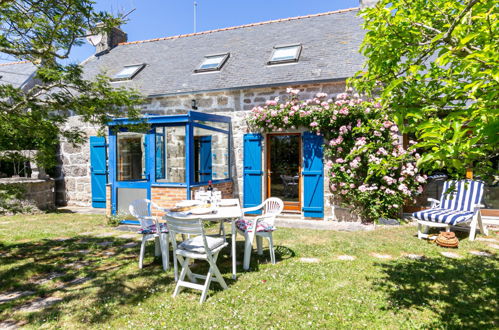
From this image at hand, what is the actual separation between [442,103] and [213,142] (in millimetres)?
6788

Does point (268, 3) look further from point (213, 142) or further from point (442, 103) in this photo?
point (442, 103)

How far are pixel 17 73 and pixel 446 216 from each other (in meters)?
16.0

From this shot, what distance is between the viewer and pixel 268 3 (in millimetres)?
12109

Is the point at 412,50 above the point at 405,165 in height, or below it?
above

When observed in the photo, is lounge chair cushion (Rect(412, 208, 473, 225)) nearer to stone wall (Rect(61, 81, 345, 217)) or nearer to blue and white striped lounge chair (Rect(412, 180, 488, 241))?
blue and white striped lounge chair (Rect(412, 180, 488, 241))

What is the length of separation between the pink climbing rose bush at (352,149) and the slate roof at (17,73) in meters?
10.2

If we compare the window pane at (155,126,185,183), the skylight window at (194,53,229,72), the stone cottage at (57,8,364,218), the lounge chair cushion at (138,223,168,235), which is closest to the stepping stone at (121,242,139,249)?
the lounge chair cushion at (138,223,168,235)

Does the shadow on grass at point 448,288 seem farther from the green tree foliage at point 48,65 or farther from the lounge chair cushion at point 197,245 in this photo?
the green tree foliage at point 48,65

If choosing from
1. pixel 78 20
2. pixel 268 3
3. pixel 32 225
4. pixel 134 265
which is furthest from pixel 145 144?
pixel 268 3

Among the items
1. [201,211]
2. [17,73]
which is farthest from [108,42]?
[201,211]

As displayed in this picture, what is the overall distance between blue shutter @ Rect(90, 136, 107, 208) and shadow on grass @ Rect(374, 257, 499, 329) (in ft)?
26.3

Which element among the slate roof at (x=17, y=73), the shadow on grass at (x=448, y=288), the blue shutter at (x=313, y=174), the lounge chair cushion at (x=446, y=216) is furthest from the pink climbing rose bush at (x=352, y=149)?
the slate roof at (x=17, y=73)

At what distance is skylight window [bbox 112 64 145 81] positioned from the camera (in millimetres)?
9711

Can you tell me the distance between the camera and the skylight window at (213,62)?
8828mm
